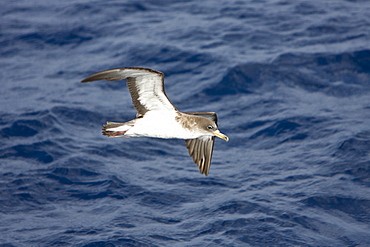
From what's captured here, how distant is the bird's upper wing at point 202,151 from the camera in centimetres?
1176

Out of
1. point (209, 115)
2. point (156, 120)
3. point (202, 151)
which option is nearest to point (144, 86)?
point (156, 120)

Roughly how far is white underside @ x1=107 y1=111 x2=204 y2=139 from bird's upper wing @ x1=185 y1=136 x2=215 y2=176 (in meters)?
1.19

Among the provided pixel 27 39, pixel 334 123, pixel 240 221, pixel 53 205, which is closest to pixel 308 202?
pixel 240 221

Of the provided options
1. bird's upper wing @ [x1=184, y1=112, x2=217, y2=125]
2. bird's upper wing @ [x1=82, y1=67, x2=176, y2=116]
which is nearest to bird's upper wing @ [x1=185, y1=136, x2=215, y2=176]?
bird's upper wing @ [x1=184, y1=112, x2=217, y2=125]

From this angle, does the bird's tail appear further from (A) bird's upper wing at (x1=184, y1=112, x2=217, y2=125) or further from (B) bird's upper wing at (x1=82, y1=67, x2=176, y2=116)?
(A) bird's upper wing at (x1=184, y1=112, x2=217, y2=125)

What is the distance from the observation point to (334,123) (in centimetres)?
1542

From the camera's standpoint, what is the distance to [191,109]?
1638cm

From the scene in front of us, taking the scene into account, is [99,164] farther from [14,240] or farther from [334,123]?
[334,123]

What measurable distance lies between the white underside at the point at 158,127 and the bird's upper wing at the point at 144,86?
14cm

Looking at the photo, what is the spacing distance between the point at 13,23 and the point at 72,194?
940cm

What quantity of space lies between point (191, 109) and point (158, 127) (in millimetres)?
6081

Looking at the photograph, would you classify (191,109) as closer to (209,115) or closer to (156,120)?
(209,115)

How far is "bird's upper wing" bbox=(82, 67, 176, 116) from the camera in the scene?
9.62m

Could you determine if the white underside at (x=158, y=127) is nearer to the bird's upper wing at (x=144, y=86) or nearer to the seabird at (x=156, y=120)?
the seabird at (x=156, y=120)
